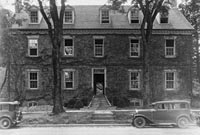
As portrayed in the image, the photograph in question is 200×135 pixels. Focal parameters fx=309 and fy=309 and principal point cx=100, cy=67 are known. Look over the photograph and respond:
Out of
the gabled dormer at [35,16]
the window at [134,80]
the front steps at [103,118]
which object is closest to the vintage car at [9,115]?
the front steps at [103,118]

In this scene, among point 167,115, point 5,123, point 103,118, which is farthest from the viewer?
point 103,118

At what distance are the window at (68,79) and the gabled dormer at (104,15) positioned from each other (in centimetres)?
614

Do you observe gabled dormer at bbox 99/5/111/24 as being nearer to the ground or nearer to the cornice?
the cornice

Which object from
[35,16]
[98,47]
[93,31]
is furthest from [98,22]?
[35,16]

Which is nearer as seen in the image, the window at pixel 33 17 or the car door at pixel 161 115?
the car door at pixel 161 115

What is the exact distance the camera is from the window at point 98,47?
101ft

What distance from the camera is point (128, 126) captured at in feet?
57.8

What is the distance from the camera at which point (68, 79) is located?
30.5 m

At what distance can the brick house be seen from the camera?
3045 cm

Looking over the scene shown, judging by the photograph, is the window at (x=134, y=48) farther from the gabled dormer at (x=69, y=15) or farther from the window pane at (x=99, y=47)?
the gabled dormer at (x=69, y=15)

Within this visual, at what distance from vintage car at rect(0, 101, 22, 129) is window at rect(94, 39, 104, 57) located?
1471cm

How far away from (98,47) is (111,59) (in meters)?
1.77

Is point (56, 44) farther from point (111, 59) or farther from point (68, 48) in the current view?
point (111, 59)

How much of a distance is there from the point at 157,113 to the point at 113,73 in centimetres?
1396
